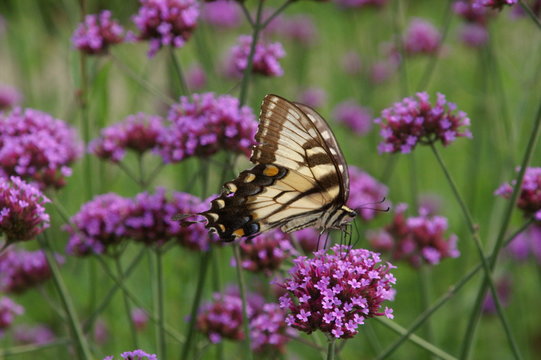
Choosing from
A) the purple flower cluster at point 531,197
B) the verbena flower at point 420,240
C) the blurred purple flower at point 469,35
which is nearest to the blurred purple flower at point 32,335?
the verbena flower at point 420,240

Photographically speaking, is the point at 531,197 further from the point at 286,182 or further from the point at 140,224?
the point at 140,224

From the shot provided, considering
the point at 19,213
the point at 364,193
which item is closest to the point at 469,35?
the point at 364,193

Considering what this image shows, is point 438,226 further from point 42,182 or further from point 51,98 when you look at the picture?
point 51,98

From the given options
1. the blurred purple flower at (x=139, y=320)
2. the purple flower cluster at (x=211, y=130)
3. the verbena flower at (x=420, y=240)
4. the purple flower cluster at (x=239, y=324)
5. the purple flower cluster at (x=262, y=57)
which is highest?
the purple flower cluster at (x=262, y=57)

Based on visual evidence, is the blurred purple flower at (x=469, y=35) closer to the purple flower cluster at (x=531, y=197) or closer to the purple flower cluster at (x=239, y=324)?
the purple flower cluster at (x=531, y=197)

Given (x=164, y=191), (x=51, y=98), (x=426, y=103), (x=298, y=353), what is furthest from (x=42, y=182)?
(x=51, y=98)

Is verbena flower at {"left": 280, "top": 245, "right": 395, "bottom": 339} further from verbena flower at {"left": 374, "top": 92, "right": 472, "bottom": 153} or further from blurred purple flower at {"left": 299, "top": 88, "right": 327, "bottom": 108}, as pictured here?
blurred purple flower at {"left": 299, "top": 88, "right": 327, "bottom": 108}
